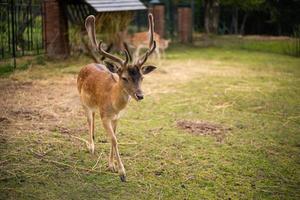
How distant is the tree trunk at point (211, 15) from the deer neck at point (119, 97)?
15.3 meters

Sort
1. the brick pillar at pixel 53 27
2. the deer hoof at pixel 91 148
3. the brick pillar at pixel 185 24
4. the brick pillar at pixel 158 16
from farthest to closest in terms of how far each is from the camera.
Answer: the brick pillar at pixel 185 24 < the brick pillar at pixel 158 16 < the brick pillar at pixel 53 27 < the deer hoof at pixel 91 148

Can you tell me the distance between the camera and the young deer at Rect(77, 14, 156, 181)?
4797mm

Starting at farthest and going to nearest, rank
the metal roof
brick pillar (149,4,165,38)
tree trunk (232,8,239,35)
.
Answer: tree trunk (232,8,239,35) < brick pillar (149,4,165,38) < the metal roof

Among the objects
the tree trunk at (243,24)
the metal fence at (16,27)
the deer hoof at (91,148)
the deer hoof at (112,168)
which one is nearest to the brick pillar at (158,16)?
the metal fence at (16,27)

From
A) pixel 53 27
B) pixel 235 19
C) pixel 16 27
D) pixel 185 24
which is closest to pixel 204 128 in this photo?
pixel 16 27

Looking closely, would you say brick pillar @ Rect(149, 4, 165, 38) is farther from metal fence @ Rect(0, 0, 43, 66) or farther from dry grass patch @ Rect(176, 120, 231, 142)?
dry grass patch @ Rect(176, 120, 231, 142)

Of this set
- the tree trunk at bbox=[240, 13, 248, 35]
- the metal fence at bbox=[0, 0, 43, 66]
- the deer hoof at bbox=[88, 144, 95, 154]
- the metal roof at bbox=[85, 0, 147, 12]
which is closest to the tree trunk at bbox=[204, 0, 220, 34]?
the tree trunk at bbox=[240, 13, 248, 35]

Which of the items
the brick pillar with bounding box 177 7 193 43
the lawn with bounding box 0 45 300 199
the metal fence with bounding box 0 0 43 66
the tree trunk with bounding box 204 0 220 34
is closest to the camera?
the lawn with bounding box 0 45 300 199

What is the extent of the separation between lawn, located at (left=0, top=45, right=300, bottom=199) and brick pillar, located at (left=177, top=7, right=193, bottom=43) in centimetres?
855

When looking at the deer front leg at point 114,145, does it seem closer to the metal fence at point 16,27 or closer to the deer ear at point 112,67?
the deer ear at point 112,67

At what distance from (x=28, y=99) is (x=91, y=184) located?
3960 mm

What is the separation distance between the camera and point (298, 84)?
1030 centimetres

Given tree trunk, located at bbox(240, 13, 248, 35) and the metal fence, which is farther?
tree trunk, located at bbox(240, 13, 248, 35)

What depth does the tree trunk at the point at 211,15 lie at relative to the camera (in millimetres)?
20009
